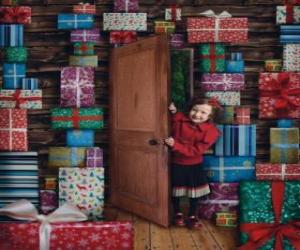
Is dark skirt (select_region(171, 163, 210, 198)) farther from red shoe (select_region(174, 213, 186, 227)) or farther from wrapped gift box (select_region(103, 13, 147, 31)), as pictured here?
wrapped gift box (select_region(103, 13, 147, 31))

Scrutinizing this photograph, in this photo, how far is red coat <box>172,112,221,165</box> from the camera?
4074 millimetres

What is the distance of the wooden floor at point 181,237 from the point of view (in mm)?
3553

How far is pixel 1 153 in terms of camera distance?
4254mm

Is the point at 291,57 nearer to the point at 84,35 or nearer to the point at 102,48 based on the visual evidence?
the point at 102,48

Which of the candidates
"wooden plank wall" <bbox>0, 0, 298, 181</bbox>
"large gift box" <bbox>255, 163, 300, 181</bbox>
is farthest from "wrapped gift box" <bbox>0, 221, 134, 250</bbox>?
"large gift box" <bbox>255, 163, 300, 181</bbox>

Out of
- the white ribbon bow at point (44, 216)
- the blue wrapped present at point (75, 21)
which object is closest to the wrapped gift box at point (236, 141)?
the blue wrapped present at point (75, 21)

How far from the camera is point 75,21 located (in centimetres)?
459

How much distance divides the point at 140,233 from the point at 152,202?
39 cm

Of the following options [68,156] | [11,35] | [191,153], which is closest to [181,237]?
[191,153]

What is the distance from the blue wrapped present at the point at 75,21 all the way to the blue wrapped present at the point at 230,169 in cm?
196

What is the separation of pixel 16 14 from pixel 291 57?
2988 millimetres

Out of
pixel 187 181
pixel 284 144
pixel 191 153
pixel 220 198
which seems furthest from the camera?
pixel 284 144

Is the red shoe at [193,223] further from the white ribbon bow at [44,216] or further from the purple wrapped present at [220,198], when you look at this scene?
the white ribbon bow at [44,216]

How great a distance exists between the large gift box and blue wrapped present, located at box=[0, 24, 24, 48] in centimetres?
291
